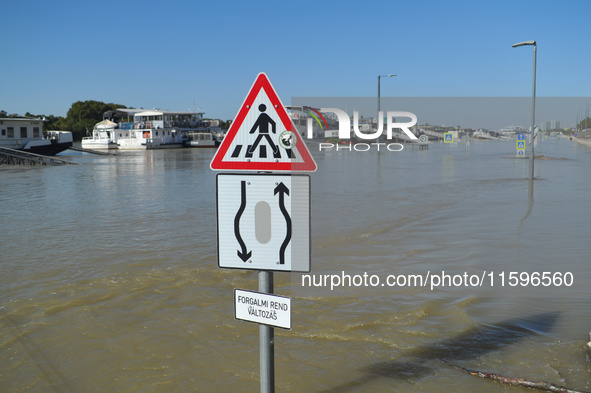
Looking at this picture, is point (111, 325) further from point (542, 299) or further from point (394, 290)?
point (542, 299)

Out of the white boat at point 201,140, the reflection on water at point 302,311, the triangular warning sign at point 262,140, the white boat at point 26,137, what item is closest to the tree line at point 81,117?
the white boat at point 201,140

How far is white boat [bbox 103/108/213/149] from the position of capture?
79.4 m

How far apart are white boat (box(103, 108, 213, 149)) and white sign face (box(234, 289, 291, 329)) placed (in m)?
79.2

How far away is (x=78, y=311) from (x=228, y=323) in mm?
1969

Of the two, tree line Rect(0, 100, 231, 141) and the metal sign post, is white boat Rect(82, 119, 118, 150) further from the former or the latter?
the metal sign post

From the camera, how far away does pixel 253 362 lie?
4652 millimetres

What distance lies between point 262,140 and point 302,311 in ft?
12.0

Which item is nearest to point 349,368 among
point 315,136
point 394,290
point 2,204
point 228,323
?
point 228,323

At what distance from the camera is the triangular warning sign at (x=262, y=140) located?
9.05 ft

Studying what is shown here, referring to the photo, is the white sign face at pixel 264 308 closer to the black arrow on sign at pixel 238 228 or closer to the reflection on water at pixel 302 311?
the black arrow on sign at pixel 238 228

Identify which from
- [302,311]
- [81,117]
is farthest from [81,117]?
[302,311]

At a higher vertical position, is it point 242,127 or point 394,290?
point 242,127

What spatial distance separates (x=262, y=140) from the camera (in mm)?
2830

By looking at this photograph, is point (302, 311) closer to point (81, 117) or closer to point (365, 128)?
point (365, 128)
